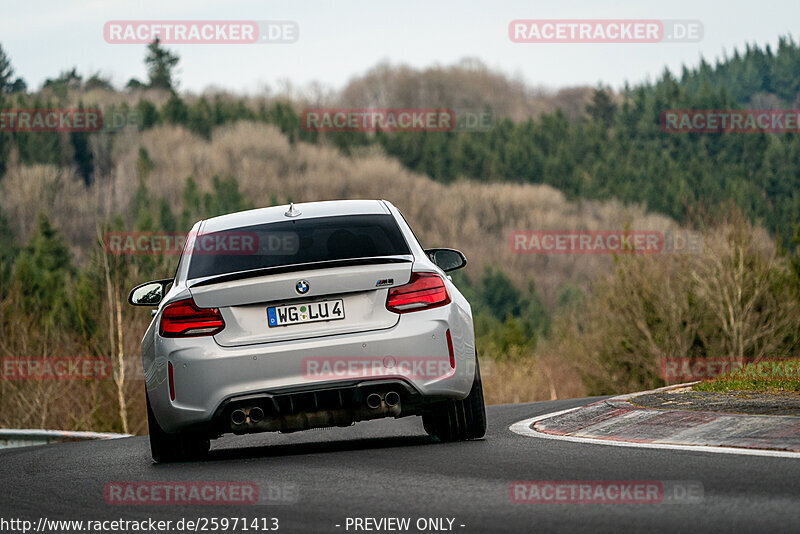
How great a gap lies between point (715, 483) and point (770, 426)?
1.79 metres

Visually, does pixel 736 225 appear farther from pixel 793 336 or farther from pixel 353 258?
pixel 353 258

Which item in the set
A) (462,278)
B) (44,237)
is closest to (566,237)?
(462,278)

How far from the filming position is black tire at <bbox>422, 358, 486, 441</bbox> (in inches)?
341

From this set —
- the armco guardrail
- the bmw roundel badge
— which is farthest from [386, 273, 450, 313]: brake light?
the armco guardrail

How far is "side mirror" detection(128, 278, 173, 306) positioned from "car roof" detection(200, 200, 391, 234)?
1.82ft

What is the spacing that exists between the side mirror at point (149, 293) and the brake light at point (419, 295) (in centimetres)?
214

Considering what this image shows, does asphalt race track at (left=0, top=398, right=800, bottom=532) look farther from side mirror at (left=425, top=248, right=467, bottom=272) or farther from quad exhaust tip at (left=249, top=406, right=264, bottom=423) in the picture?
side mirror at (left=425, top=248, right=467, bottom=272)

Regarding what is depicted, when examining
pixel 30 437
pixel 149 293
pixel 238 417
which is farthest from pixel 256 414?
pixel 30 437

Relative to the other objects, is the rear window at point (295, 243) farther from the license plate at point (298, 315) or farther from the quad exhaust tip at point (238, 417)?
the quad exhaust tip at point (238, 417)

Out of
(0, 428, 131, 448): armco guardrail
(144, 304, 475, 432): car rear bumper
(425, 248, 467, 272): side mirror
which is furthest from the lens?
(0, 428, 131, 448): armco guardrail

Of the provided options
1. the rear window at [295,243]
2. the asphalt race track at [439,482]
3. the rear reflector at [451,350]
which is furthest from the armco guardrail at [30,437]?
the rear reflector at [451,350]

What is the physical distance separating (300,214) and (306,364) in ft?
5.40

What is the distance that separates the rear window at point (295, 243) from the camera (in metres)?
8.40

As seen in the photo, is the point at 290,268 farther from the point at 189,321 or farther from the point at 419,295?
the point at 419,295
